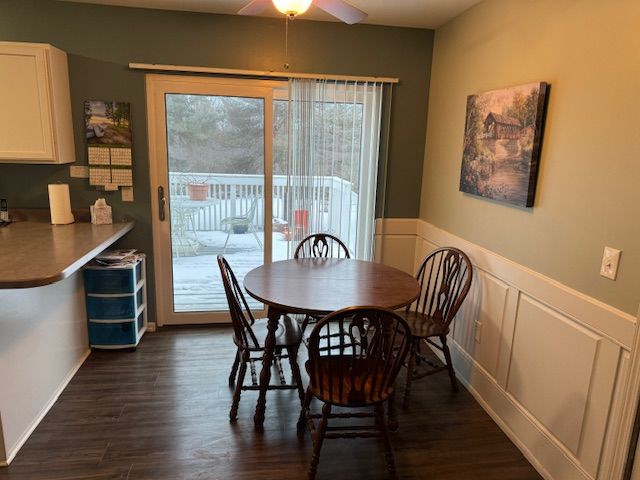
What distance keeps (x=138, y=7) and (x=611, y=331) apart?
138 inches

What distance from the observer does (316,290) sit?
242 centimetres

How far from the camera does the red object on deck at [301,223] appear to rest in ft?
12.0

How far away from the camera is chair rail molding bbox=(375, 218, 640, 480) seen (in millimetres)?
1781

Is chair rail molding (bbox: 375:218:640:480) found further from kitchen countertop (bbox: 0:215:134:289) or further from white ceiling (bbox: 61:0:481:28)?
kitchen countertop (bbox: 0:215:134:289)

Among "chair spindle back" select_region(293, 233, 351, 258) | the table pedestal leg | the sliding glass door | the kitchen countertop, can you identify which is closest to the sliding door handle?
the sliding glass door

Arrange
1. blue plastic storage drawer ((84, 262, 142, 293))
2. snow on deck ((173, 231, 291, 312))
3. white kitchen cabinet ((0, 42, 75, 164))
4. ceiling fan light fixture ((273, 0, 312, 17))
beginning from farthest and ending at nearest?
snow on deck ((173, 231, 291, 312)) → blue plastic storage drawer ((84, 262, 142, 293)) → white kitchen cabinet ((0, 42, 75, 164)) → ceiling fan light fixture ((273, 0, 312, 17))

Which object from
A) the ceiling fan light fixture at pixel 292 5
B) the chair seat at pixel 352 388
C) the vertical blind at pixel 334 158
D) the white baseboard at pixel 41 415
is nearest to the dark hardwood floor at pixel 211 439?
the white baseboard at pixel 41 415

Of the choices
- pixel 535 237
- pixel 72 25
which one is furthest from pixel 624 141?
pixel 72 25

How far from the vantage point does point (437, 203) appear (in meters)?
3.48

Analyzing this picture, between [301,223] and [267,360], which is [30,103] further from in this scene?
Result: [267,360]

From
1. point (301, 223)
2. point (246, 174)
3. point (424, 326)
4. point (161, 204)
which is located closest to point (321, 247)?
point (301, 223)

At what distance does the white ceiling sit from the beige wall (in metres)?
0.20

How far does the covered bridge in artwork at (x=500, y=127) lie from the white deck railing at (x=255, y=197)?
1.30 meters

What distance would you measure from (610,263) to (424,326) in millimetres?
1187
